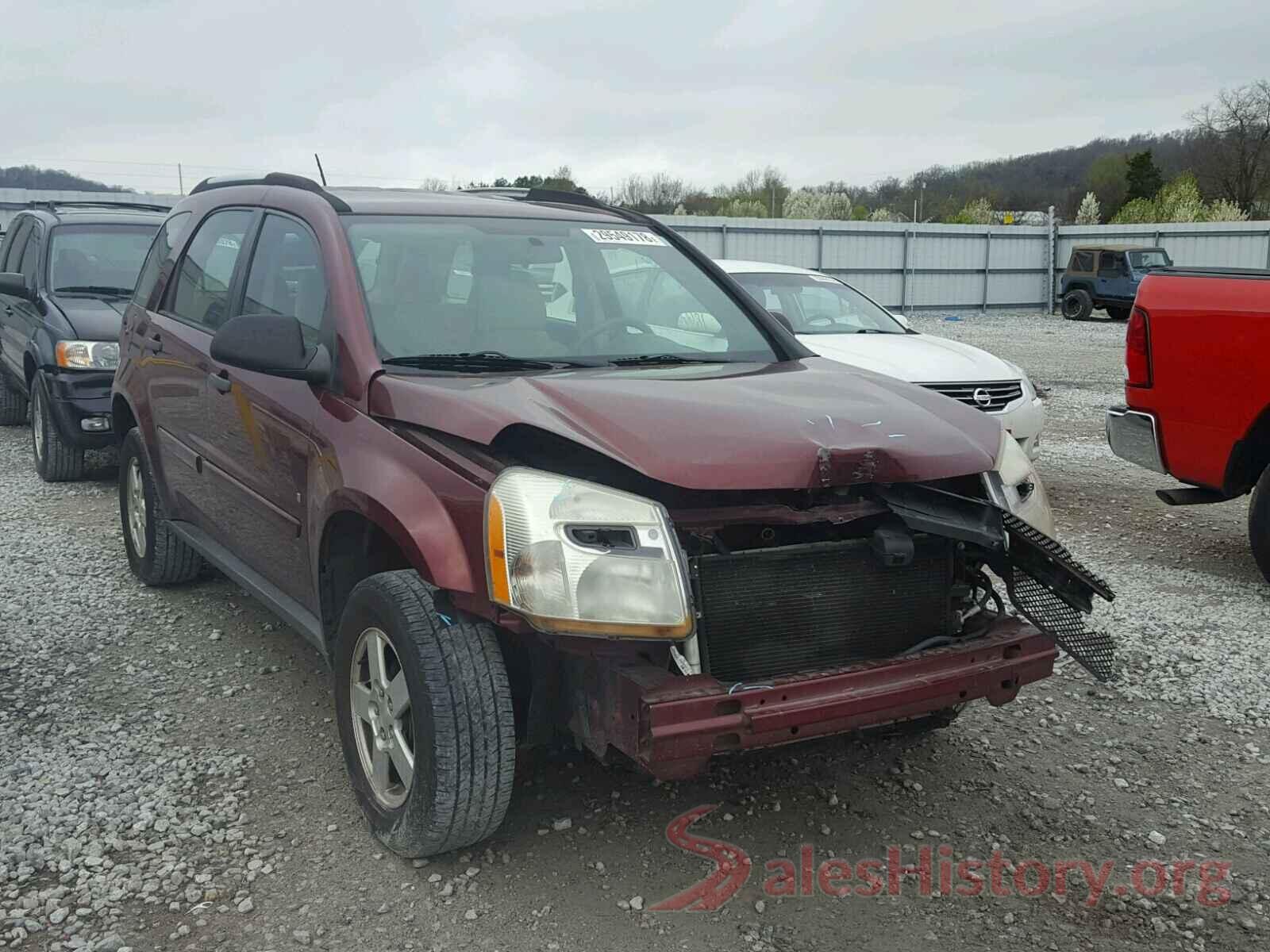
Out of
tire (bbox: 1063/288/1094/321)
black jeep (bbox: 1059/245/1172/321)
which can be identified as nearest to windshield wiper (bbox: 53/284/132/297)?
black jeep (bbox: 1059/245/1172/321)

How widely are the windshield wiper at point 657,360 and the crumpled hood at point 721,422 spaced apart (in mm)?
221

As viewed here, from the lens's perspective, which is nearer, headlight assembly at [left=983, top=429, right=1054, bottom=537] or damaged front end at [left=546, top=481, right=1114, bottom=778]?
damaged front end at [left=546, top=481, right=1114, bottom=778]

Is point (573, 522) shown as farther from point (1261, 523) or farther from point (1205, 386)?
point (1261, 523)

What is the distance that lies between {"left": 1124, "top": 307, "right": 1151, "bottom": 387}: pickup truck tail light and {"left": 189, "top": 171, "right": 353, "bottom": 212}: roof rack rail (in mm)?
4025

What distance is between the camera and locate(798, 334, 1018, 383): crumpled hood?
25.0 feet

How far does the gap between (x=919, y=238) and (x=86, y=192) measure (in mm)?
19528

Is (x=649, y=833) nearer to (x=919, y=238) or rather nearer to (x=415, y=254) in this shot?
(x=415, y=254)

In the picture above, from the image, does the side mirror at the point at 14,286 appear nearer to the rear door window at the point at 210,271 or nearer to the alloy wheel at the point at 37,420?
the alloy wheel at the point at 37,420

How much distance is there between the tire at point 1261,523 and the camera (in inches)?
217

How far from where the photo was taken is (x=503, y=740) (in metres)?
2.85

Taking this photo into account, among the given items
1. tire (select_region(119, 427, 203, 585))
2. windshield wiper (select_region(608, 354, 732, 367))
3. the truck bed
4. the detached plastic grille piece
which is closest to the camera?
the detached plastic grille piece

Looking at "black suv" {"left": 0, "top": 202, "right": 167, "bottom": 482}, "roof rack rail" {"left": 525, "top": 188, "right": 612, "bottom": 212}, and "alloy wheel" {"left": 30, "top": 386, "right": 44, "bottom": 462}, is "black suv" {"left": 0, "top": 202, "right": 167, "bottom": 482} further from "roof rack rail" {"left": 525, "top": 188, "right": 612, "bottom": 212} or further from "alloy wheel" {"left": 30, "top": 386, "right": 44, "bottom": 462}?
"roof rack rail" {"left": 525, "top": 188, "right": 612, "bottom": 212}

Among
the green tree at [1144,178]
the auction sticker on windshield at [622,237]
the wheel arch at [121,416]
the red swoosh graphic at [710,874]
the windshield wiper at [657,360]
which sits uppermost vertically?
the green tree at [1144,178]

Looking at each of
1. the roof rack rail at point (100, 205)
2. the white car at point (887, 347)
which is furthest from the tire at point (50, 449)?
the white car at point (887, 347)
